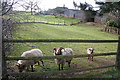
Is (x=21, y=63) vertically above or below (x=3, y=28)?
below

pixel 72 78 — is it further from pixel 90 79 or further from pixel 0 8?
pixel 0 8

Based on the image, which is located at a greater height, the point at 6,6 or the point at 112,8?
the point at 112,8

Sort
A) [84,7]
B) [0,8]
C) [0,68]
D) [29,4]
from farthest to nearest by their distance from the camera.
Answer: [84,7]
[29,4]
[0,8]
[0,68]

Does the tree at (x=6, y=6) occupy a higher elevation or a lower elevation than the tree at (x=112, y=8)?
lower

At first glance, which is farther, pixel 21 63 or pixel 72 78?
pixel 21 63

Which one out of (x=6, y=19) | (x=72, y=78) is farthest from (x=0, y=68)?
(x=72, y=78)

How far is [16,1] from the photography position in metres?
5.52

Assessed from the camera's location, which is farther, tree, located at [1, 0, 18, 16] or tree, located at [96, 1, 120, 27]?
tree, located at [96, 1, 120, 27]

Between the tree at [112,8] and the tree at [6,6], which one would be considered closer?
the tree at [6,6]

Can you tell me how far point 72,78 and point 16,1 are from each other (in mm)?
4419

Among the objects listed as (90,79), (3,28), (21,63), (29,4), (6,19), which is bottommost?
(90,79)

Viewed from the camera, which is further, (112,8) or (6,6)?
(112,8)

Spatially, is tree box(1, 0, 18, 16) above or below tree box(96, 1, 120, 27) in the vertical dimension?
below

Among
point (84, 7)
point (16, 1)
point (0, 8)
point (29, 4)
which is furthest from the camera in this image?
point (84, 7)
